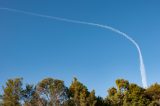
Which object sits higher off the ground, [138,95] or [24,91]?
[138,95]

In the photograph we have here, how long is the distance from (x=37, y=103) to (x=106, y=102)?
19792 millimetres

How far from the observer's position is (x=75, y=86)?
3169 inches

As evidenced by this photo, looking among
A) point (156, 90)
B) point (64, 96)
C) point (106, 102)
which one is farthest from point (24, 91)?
point (156, 90)

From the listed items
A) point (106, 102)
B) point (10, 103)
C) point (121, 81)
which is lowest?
point (10, 103)

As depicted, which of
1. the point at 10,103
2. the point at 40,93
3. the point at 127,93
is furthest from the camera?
the point at 127,93

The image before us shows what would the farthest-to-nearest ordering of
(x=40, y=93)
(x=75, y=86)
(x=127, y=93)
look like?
1. (x=127, y=93)
2. (x=75, y=86)
3. (x=40, y=93)

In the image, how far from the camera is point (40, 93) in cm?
7412

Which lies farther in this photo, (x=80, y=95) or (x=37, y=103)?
(x=80, y=95)

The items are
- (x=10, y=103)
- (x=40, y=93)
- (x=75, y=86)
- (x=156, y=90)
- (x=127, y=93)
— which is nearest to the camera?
(x=10, y=103)

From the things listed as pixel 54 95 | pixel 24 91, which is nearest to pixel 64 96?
pixel 54 95

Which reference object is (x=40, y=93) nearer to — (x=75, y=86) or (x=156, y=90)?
(x=75, y=86)

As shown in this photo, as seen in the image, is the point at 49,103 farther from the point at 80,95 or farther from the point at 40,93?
the point at 80,95

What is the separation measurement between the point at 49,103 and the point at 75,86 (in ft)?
32.8

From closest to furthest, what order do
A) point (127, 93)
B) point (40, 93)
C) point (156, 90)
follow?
point (40, 93)
point (127, 93)
point (156, 90)
